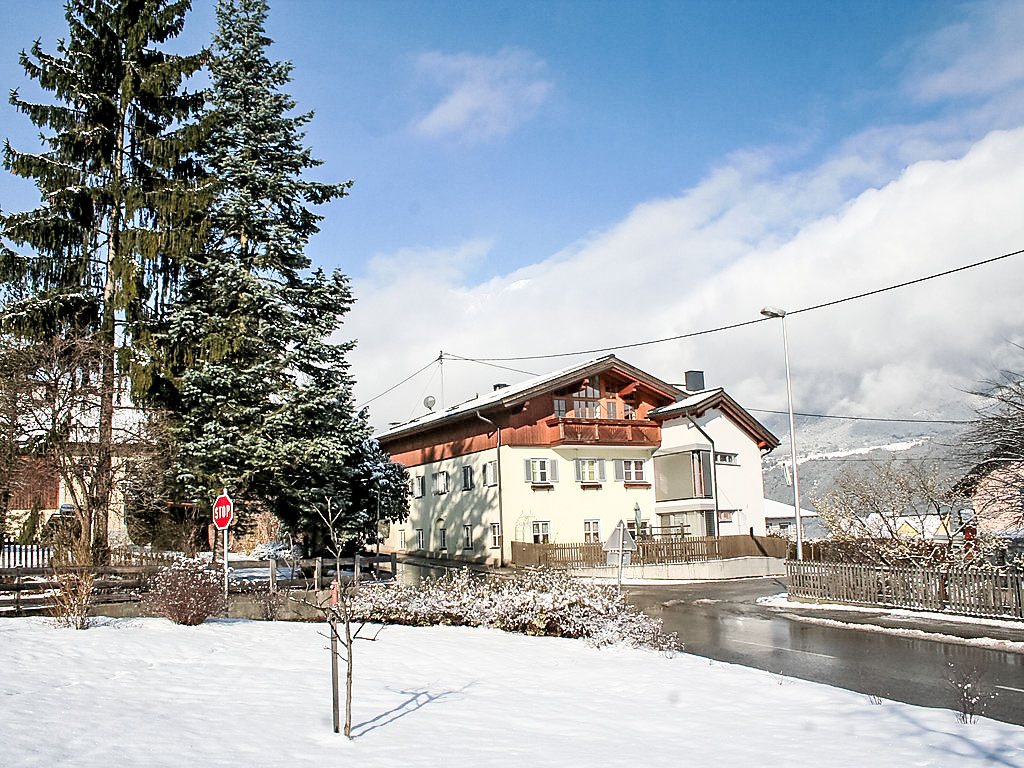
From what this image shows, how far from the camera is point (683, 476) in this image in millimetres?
46000

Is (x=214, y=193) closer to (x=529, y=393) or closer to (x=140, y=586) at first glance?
(x=140, y=586)

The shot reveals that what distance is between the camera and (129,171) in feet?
85.6

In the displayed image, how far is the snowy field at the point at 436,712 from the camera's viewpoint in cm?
778

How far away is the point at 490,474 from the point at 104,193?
2462 centimetres

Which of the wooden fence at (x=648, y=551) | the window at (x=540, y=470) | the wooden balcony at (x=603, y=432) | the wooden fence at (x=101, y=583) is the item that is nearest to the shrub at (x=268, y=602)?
the wooden fence at (x=101, y=583)

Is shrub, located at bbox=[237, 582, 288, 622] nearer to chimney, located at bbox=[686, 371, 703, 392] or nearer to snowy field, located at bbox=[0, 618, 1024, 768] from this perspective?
snowy field, located at bbox=[0, 618, 1024, 768]

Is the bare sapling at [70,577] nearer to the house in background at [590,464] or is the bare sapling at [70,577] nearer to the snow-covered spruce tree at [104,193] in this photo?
the snow-covered spruce tree at [104,193]

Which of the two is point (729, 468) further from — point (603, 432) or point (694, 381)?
point (694, 381)

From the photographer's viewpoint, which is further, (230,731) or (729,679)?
(729,679)

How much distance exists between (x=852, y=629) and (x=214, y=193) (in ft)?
68.8

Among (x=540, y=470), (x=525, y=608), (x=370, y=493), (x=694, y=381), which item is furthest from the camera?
(x=694, y=381)

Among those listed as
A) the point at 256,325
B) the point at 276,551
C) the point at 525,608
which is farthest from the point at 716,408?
the point at 525,608

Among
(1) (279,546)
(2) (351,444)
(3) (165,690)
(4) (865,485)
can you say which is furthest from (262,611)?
(1) (279,546)

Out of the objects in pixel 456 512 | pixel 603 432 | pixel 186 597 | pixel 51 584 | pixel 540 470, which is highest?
pixel 603 432
